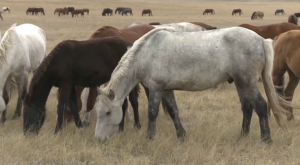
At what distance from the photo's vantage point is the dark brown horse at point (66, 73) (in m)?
5.58

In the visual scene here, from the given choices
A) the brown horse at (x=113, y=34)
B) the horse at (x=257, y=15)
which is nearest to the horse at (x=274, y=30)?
the brown horse at (x=113, y=34)

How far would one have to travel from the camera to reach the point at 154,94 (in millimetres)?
5223

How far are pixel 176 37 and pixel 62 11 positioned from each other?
44.8 meters

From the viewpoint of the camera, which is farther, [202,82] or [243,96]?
[243,96]

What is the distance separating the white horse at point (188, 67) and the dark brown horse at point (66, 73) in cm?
75

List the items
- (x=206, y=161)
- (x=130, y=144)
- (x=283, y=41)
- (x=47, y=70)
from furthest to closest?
(x=283, y=41)
(x=47, y=70)
(x=130, y=144)
(x=206, y=161)

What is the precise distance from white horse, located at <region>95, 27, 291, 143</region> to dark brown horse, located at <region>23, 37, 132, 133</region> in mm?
752

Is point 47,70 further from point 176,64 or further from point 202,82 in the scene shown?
point 202,82

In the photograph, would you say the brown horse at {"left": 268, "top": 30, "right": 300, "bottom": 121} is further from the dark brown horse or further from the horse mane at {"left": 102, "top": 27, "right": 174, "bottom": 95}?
the dark brown horse

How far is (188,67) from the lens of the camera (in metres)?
5.21

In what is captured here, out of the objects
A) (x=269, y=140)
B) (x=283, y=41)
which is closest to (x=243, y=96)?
(x=269, y=140)

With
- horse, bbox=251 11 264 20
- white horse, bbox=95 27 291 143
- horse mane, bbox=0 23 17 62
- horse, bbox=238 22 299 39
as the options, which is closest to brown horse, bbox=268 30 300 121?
white horse, bbox=95 27 291 143

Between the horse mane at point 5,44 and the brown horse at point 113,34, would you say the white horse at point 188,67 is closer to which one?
the brown horse at point 113,34

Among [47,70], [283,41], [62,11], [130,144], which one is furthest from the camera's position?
[62,11]
